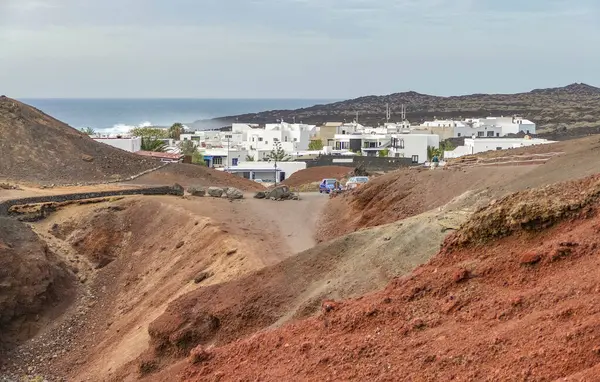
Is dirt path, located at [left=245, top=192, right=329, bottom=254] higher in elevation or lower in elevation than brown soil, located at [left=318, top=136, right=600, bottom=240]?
lower

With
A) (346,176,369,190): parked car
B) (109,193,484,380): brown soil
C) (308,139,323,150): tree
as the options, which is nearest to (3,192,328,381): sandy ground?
(109,193,484,380): brown soil

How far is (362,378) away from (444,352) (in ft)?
4.22

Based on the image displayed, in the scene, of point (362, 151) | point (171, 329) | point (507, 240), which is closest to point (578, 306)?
point (507, 240)

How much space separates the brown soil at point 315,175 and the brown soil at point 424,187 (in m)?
18.2

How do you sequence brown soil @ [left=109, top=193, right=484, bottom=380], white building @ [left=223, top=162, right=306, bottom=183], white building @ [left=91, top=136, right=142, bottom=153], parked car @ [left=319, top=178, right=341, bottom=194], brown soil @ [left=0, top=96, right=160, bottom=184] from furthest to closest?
white building @ [left=223, top=162, right=306, bottom=183], white building @ [left=91, top=136, right=142, bottom=153], brown soil @ [left=0, top=96, right=160, bottom=184], parked car @ [left=319, top=178, right=341, bottom=194], brown soil @ [left=109, top=193, right=484, bottom=380]

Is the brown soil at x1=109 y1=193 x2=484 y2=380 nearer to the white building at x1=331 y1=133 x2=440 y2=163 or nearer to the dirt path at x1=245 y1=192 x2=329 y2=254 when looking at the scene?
the dirt path at x1=245 y1=192 x2=329 y2=254

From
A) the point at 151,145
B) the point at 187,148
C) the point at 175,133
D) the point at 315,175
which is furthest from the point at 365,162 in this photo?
the point at 175,133

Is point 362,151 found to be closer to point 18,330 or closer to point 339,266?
point 18,330

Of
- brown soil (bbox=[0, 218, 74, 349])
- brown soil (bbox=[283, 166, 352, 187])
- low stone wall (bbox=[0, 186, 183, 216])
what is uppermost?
low stone wall (bbox=[0, 186, 183, 216])

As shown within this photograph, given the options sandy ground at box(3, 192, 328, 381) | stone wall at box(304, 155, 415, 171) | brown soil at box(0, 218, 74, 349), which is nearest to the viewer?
sandy ground at box(3, 192, 328, 381)

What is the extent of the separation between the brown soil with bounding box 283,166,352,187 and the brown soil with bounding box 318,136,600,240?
59.7 feet

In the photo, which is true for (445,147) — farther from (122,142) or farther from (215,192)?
(215,192)

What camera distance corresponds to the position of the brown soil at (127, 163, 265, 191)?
4681cm

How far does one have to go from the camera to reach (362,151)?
79000 mm
